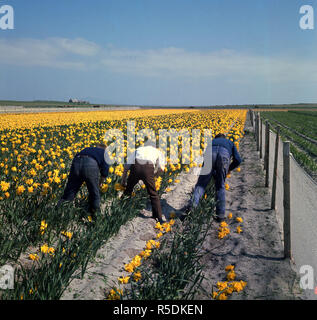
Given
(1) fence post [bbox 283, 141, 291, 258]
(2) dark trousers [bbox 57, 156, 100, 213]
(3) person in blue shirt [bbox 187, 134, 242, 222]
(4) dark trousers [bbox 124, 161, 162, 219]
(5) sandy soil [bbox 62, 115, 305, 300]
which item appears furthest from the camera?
(3) person in blue shirt [bbox 187, 134, 242, 222]

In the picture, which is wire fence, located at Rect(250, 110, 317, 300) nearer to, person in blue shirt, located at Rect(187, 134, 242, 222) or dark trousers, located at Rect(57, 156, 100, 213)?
person in blue shirt, located at Rect(187, 134, 242, 222)

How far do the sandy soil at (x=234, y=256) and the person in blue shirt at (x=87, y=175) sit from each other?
2.56ft

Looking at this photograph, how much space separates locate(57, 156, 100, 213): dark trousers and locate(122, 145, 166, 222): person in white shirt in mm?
768

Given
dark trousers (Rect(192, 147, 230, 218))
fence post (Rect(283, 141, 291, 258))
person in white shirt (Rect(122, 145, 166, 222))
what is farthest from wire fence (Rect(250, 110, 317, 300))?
person in white shirt (Rect(122, 145, 166, 222))

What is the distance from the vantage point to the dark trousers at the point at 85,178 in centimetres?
505

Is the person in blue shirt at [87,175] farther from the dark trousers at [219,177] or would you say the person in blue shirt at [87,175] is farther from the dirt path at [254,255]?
the dirt path at [254,255]

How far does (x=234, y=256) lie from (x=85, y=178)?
2616 millimetres

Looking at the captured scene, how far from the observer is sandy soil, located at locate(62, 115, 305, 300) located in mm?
3683

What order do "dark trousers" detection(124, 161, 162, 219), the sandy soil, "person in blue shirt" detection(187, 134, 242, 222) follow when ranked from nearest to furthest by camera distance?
1. the sandy soil
2. "dark trousers" detection(124, 161, 162, 219)
3. "person in blue shirt" detection(187, 134, 242, 222)

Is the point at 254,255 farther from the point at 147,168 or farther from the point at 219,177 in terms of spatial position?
the point at 147,168

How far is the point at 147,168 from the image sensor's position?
5.58 metres

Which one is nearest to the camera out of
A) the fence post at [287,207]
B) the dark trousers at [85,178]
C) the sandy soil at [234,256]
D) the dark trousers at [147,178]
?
the sandy soil at [234,256]

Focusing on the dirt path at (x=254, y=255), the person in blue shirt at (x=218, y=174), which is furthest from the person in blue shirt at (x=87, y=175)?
the dirt path at (x=254, y=255)
